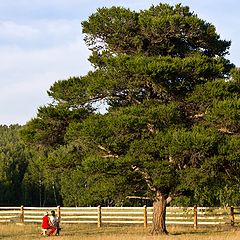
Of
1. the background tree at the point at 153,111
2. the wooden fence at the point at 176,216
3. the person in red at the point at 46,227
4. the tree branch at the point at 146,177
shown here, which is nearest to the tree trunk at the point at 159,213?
the background tree at the point at 153,111

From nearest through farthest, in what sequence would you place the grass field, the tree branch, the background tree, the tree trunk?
1. the background tree
2. the grass field
3. the tree branch
4. the tree trunk

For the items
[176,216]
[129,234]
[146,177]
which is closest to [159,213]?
[129,234]

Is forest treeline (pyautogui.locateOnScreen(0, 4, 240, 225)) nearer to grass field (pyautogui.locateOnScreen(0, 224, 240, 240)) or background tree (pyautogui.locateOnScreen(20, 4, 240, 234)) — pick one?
background tree (pyautogui.locateOnScreen(20, 4, 240, 234))

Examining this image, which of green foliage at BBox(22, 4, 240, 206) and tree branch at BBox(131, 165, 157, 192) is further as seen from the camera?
tree branch at BBox(131, 165, 157, 192)

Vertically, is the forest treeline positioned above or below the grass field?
above

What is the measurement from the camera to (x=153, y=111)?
2045 cm

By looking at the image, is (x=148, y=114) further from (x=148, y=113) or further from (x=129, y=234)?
(x=129, y=234)

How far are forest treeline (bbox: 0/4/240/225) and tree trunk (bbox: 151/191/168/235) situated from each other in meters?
0.05

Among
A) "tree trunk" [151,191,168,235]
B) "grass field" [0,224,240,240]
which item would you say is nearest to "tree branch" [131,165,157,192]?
"tree trunk" [151,191,168,235]

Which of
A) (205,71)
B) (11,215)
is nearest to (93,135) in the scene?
(205,71)

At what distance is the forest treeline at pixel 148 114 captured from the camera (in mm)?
20047

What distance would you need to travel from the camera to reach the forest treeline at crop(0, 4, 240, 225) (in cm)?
2005

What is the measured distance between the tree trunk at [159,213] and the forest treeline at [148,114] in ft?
0.18

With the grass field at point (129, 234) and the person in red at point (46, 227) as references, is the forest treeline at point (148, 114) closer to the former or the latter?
the grass field at point (129, 234)
